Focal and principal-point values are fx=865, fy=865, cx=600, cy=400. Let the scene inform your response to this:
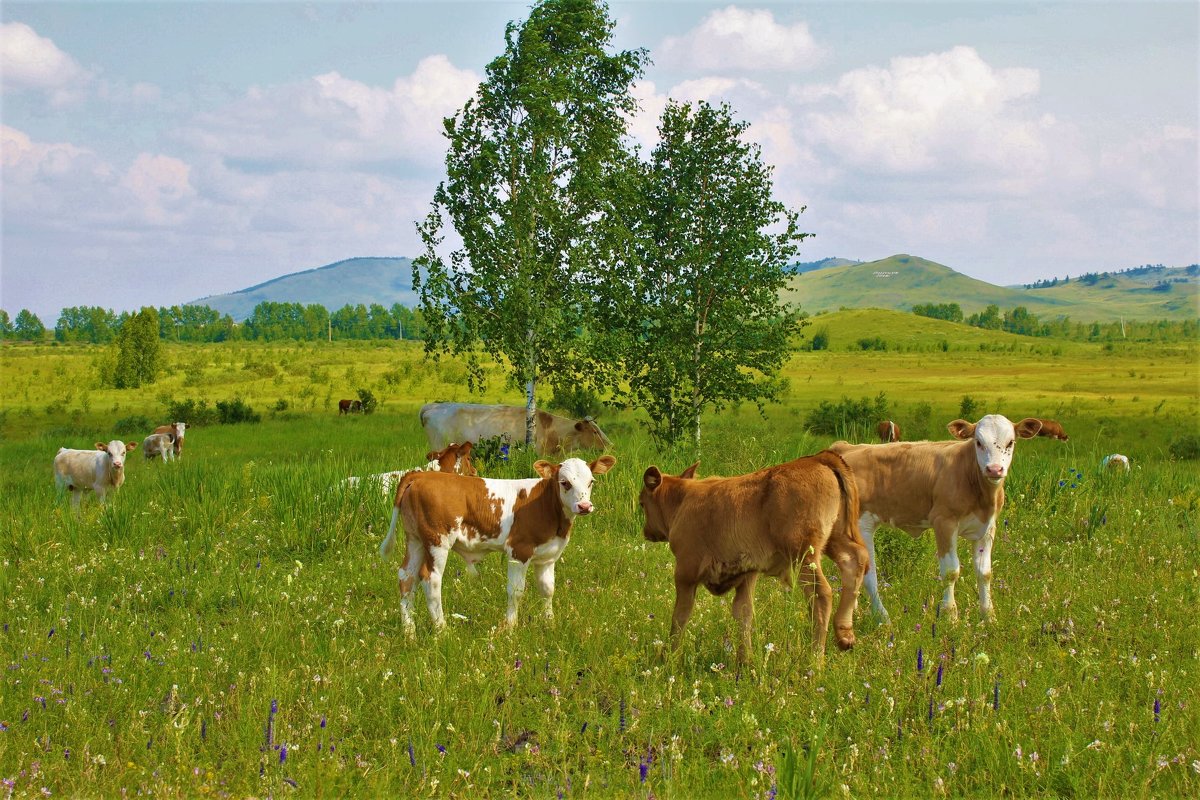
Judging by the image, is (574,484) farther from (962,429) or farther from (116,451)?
(116,451)

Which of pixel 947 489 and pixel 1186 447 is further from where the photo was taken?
pixel 1186 447

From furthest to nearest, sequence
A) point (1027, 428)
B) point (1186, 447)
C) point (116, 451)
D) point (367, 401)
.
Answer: point (367, 401) < point (1186, 447) < point (116, 451) < point (1027, 428)

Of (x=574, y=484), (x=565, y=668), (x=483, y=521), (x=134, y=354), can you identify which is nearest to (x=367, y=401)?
(x=134, y=354)

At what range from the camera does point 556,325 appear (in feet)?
72.4

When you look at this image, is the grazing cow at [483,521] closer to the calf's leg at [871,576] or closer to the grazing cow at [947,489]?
the calf's leg at [871,576]

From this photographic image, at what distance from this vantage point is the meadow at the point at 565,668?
5.20 meters

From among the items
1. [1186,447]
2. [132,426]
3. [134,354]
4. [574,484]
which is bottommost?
[1186,447]

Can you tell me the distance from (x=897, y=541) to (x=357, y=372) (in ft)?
208

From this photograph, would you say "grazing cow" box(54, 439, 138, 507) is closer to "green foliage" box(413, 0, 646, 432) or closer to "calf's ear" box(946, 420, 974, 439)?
"green foliage" box(413, 0, 646, 432)

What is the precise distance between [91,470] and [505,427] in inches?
417

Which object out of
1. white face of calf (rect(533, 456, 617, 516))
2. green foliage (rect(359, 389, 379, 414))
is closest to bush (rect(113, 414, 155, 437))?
green foliage (rect(359, 389, 379, 414))

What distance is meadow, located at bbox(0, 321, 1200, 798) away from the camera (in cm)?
520

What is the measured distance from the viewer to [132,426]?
128ft

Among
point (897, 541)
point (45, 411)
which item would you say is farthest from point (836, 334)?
point (897, 541)
